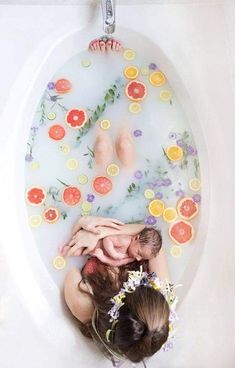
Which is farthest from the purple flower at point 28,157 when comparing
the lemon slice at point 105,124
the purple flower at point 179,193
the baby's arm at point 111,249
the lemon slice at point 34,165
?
the purple flower at point 179,193

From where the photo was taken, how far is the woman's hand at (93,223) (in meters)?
1.63

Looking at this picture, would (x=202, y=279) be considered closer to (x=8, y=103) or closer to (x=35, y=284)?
(x=35, y=284)

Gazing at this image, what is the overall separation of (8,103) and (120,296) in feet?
2.22

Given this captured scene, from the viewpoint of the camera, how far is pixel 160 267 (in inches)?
62.7

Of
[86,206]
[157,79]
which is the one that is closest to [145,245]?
[86,206]

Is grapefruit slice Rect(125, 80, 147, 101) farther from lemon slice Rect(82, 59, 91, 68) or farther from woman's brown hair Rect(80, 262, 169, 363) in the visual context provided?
woman's brown hair Rect(80, 262, 169, 363)

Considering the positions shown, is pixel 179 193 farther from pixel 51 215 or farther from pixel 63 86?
pixel 63 86

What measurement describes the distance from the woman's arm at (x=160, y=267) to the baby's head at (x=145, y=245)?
0.02 m

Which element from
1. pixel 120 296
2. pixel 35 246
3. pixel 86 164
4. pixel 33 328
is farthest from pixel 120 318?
pixel 86 164

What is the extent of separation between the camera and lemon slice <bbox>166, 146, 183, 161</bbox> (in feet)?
5.79

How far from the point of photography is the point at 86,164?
174cm

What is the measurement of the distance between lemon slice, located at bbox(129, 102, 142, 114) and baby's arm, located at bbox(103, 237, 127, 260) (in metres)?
0.44

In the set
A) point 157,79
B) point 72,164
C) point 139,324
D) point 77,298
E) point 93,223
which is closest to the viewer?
point 139,324

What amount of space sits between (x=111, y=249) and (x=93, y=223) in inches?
4.0
